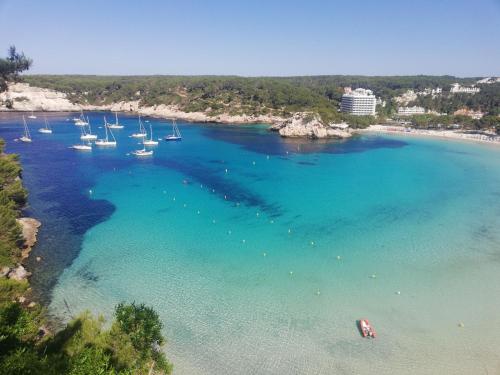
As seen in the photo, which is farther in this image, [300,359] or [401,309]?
[401,309]

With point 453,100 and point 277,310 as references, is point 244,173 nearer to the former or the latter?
point 277,310

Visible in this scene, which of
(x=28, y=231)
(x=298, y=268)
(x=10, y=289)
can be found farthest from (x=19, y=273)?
(x=298, y=268)

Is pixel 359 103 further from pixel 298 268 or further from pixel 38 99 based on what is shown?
pixel 38 99

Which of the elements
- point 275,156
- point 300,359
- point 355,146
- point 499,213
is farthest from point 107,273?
point 355,146

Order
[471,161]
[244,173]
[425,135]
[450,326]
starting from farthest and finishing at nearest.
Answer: [425,135] → [471,161] → [244,173] → [450,326]

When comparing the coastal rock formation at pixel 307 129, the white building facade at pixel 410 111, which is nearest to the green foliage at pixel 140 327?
the coastal rock formation at pixel 307 129

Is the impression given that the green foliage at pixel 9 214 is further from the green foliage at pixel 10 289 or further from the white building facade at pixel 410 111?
the white building facade at pixel 410 111
